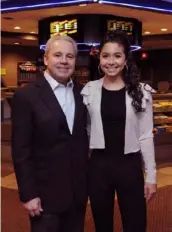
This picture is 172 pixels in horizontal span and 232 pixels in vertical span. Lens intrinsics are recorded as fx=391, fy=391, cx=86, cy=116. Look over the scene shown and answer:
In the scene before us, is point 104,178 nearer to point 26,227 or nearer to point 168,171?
point 26,227

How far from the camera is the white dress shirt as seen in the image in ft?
6.89

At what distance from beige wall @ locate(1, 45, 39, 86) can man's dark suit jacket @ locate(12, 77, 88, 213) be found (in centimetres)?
1346

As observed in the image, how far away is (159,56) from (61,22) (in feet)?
37.8

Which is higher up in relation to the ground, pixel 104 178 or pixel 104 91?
pixel 104 91

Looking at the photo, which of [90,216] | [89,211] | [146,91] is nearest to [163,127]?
[89,211]

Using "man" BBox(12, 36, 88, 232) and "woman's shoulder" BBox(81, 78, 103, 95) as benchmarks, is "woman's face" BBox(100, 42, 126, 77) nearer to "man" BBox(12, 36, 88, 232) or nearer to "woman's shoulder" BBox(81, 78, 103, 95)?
"woman's shoulder" BBox(81, 78, 103, 95)

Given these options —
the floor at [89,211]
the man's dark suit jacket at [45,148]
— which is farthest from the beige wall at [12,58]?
the man's dark suit jacket at [45,148]

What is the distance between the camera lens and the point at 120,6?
254 inches

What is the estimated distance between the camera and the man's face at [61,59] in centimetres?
204

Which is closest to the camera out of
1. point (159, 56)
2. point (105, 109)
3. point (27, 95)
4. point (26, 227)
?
point (27, 95)

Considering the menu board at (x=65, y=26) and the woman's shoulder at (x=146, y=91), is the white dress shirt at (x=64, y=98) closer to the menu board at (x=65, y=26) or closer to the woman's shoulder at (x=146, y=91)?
the woman's shoulder at (x=146, y=91)

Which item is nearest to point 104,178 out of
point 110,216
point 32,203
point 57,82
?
point 110,216

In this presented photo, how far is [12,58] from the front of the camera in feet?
50.6

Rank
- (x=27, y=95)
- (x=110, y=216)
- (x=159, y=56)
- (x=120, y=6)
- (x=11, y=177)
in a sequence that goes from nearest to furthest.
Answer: (x=27, y=95), (x=110, y=216), (x=11, y=177), (x=120, y=6), (x=159, y=56)
